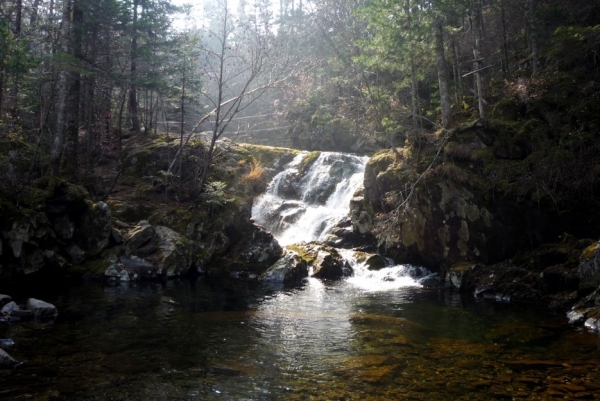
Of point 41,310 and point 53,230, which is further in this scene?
point 53,230

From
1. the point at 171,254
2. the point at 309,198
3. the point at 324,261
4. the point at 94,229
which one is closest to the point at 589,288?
the point at 324,261

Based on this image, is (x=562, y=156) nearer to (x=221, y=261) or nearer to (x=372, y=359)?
(x=372, y=359)

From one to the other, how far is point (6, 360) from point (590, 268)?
12.1m

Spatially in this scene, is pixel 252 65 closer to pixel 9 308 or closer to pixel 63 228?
pixel 63 228

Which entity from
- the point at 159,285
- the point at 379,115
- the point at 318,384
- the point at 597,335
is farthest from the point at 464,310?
the point at 379,115

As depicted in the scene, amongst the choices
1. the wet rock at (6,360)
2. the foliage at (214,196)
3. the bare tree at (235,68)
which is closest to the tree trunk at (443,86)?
the bare tree at (235,68)

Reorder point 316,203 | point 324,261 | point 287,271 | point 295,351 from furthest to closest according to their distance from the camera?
point 316,203
point 324,261
point 287,271
point 295,351

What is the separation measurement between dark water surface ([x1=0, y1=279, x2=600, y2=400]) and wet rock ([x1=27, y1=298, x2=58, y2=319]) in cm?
29

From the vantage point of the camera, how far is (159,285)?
14.6 meters

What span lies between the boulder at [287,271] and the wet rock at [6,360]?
32.9ft

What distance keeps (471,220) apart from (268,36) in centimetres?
1109

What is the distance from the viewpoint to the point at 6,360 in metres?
6.61

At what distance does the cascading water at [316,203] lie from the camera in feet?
56.2

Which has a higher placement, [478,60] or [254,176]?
[478,60]
